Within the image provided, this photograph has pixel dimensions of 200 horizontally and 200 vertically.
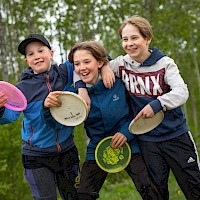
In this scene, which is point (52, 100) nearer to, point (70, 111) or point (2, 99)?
point (70, 111)

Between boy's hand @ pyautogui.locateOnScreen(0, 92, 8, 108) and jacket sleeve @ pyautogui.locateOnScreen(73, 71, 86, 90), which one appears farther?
jacket sleeve @ pyautogui.locateOnScreen(73, 71, 86, 90)

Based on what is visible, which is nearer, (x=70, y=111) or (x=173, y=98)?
(x=173, y=98)

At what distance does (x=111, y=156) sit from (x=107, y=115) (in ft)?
1.84

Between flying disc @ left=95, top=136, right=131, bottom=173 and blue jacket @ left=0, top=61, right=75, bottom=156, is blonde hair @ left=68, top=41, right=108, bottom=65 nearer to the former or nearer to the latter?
blue jacket @ left=0, top=61, right=75, bottom=156

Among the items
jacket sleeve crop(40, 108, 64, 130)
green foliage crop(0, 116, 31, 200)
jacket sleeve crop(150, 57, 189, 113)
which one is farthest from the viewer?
green foliage crop(0, 116, 31, 200)

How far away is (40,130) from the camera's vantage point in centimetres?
315

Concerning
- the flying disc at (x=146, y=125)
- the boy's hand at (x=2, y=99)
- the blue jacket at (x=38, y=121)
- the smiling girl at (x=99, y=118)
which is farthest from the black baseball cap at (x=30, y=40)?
the flying disc at (x=146, y=125)

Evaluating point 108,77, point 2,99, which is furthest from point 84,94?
point 2,99

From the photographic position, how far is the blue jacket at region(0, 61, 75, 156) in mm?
3154

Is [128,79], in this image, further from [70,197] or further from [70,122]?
[70,197]

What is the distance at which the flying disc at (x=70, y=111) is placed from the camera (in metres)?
2.81

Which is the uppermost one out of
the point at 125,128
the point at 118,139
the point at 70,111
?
the point at 70,111

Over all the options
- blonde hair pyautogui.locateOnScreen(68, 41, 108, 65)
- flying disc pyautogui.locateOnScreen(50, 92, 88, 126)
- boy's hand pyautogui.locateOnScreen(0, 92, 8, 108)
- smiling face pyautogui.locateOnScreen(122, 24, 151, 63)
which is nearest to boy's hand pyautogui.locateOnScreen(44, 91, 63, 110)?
flying disc pyautogui.locateOnScreen(50, 92, 88, 126)

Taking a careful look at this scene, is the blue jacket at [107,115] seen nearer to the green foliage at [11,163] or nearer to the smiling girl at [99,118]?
the smiling girl at [99,118]
